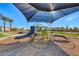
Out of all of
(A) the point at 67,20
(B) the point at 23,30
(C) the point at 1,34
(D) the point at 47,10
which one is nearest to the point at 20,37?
(B) the point at 23,30

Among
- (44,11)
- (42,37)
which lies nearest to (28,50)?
(42,37)

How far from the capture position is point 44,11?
2.56m

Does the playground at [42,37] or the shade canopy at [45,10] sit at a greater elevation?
the shade canopy at [45,10]

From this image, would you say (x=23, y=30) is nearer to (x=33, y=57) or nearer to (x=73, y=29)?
(x=33, y=57)

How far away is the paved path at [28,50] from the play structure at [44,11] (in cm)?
16

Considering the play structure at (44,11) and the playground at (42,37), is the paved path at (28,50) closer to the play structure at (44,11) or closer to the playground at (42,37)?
the playground at (42,37)

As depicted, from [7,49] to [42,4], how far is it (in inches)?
31.9

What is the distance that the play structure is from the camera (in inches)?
97.6

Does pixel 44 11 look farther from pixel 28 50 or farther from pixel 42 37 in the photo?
pixel 28 50

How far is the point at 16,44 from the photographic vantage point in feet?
8.43

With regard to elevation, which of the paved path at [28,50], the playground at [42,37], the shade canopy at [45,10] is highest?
the shade canopy at [45,10]

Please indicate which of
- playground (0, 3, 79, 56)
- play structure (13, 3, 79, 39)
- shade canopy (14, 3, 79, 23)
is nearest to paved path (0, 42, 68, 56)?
playground (0, 3, 79, 56)

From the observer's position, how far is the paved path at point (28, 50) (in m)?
2.51

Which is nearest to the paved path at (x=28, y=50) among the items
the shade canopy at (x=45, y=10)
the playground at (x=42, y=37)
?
the playground at (x=42, y=37)
